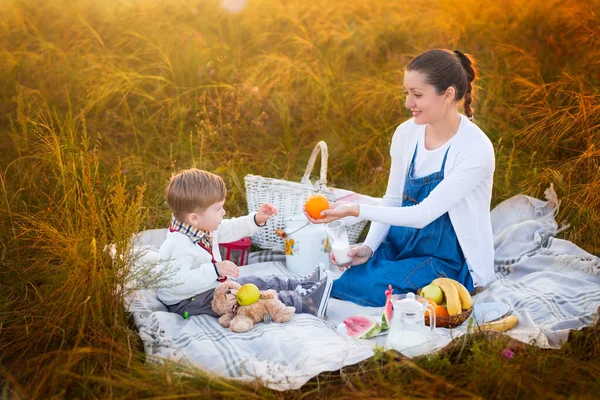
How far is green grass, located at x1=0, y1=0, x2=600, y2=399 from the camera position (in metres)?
2.50

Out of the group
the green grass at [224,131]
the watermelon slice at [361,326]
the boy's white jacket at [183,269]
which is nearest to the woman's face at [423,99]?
the watermelon slice at [361,326]

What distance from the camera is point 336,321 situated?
328cm

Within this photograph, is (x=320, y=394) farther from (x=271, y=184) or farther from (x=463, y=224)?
(x=271, y=184)

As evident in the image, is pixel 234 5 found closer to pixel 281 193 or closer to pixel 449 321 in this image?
pixel 281 193

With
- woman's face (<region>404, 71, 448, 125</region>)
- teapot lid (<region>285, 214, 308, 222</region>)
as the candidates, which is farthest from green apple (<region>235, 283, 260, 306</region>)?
woman's face (<region>404, 71, 448, 125</region>)

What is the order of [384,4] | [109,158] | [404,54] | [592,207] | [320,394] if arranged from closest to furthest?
[320,394] < [592,207] < [109,158] < [404,54] < [384,4]

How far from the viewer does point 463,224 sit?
3.40 meters

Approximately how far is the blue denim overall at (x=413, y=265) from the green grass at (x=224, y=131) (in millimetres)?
717

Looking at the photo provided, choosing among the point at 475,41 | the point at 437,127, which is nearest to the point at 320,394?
the point at 437,127

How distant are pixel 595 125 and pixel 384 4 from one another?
3.01 m

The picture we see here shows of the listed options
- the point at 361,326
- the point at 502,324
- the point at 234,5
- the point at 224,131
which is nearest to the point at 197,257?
the point at 361,326

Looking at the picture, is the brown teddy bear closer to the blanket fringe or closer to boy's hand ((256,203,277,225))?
boy's hand ((256,203,277,225))

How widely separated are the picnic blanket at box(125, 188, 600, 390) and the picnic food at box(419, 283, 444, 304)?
0.57 feet

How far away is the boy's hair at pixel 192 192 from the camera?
10.3 ft
